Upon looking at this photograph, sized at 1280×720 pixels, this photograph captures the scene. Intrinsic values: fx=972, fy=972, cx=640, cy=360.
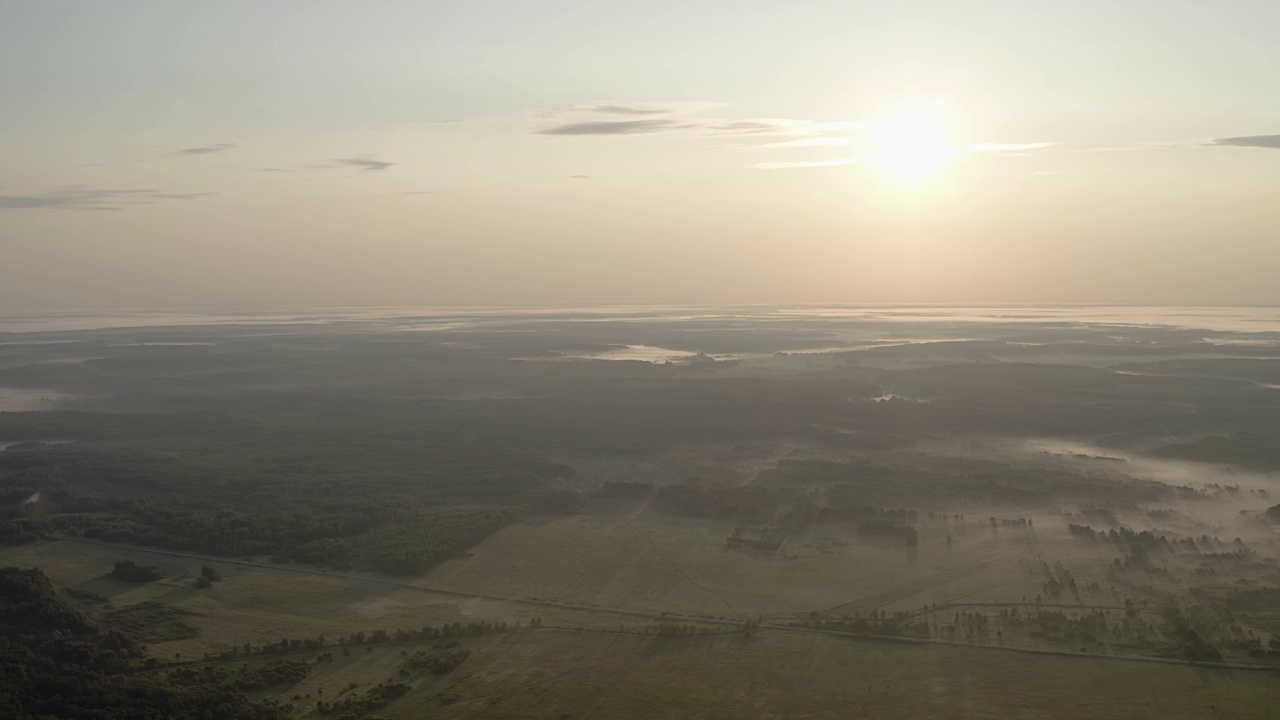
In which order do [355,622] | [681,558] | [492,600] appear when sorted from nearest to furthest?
1. [355,622]
2. [492,600]
3. [681,558]

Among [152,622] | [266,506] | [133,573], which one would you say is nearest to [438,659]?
[152,622]

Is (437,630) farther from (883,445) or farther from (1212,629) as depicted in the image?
(883,445)

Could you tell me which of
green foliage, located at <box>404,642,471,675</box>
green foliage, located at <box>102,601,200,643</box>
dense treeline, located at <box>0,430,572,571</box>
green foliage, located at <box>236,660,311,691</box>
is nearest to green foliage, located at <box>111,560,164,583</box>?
green foliage, located at <box>102,601,200,643</box>

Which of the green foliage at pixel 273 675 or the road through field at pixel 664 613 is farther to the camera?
the road through field at pixel 664 613

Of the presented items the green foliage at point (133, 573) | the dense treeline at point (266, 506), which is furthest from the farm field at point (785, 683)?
the green foliage at point (133, 573)

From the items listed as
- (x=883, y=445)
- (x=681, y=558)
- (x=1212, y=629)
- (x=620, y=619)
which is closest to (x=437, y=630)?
(x=620, y=619)

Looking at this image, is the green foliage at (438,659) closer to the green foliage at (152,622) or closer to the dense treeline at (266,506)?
the green foliage at (152,622)

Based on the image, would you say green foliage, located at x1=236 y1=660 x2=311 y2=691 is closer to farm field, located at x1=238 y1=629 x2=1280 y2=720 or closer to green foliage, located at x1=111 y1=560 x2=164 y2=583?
farm field, located at x1=238 y1=629 x2=1280 y2=720

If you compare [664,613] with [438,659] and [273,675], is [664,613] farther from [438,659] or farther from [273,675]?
[273,675]

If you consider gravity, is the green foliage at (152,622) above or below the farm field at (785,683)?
above
